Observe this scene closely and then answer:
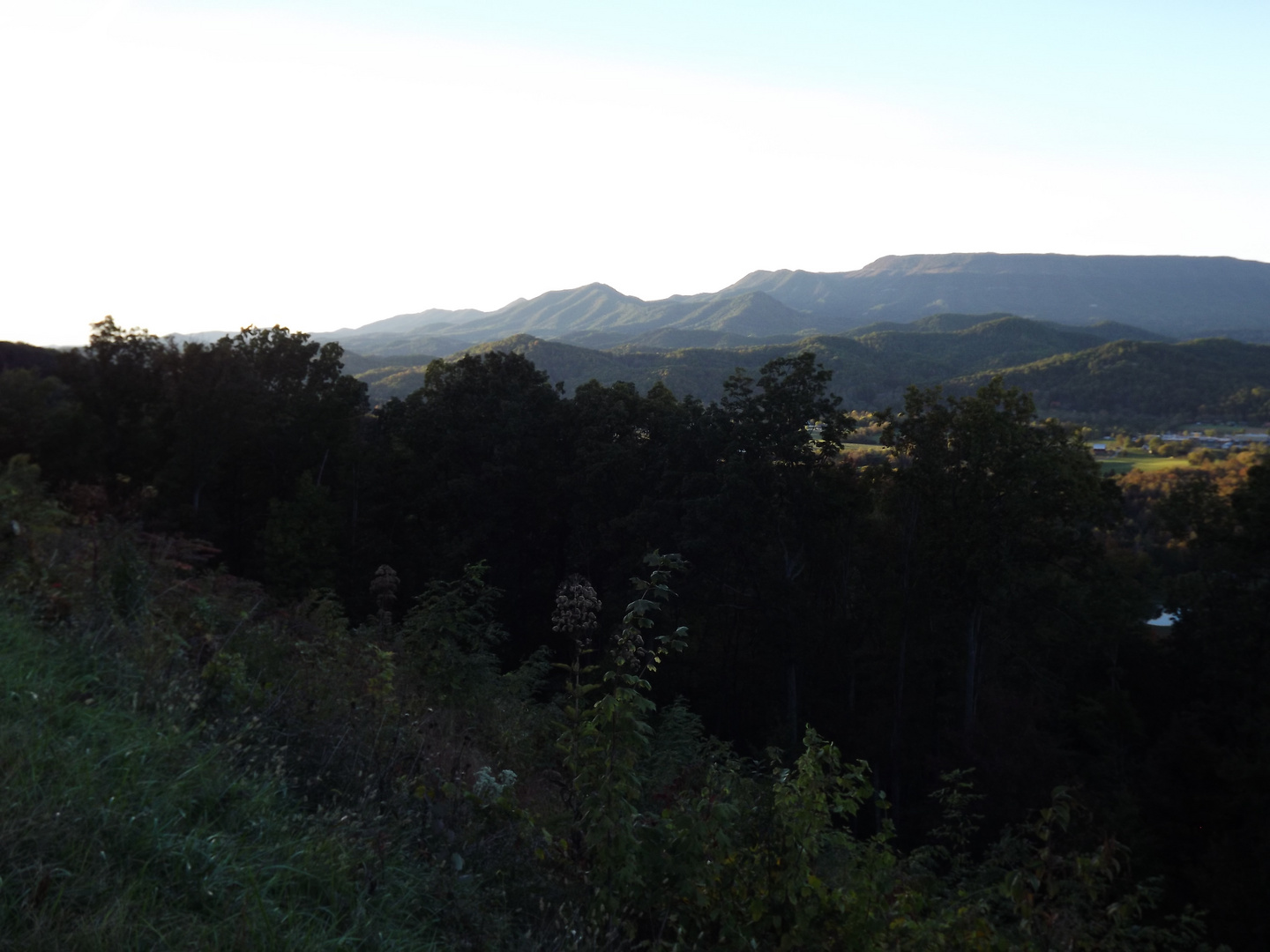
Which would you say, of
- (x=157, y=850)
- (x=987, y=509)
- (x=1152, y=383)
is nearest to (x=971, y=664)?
(x=987, y=509)

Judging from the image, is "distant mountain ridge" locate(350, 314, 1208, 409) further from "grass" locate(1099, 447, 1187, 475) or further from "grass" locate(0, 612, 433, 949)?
"grass" locate(0, 612, 433, 949)

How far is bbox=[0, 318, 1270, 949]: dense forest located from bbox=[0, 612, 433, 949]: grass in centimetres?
2

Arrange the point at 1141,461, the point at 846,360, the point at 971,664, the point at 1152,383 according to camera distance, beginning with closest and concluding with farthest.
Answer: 1. the point at 971,664
2. the point at 1141,461
3. the point at 1152,383
4. the point at 846,360

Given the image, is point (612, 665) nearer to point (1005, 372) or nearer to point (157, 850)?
point (157, 850)

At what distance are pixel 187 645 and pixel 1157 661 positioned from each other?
1815 cm

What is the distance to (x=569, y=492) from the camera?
72.6 ft

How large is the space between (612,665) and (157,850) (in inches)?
94.7

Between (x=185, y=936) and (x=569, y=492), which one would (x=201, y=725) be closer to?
(x=185, y=936)

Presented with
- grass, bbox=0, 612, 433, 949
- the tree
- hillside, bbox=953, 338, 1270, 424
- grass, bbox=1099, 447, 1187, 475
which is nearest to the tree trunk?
the tree

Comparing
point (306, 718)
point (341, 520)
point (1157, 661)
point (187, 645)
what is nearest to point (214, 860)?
point (306, 718)

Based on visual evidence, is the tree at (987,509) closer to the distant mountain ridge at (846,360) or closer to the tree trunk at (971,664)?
the tree trunk at (971,664)

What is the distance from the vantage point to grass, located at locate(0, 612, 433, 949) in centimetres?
218

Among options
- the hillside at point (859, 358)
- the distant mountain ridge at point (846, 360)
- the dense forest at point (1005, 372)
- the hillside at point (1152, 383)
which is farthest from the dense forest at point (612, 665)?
the hillside at point (1152, 383)

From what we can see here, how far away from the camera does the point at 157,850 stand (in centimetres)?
254
